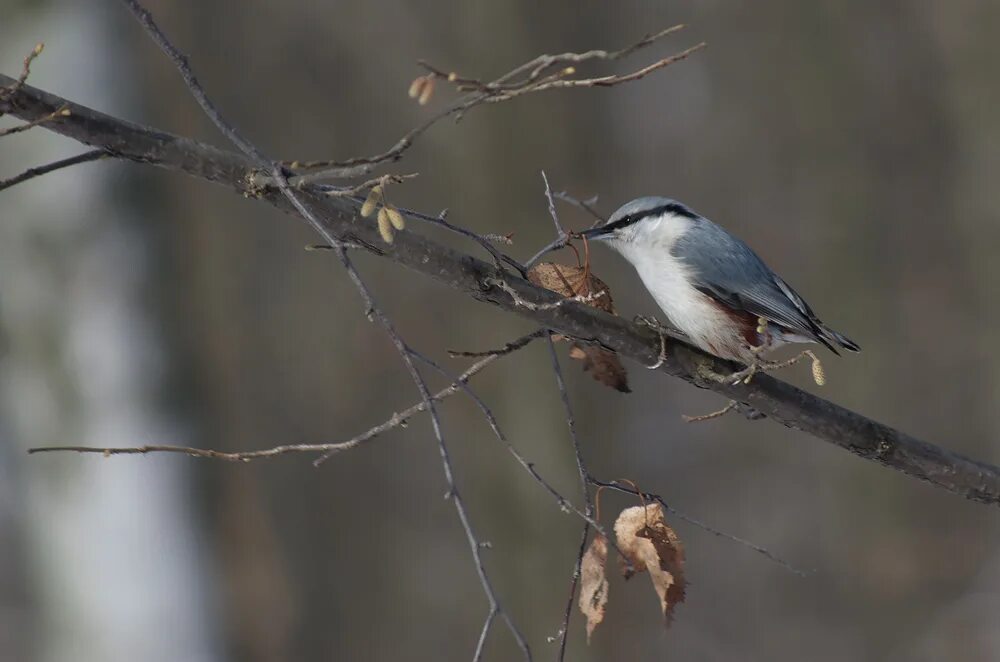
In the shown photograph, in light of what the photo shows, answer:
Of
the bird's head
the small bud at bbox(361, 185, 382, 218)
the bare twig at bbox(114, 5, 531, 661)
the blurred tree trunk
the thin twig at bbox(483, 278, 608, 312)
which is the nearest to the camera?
the bare twig at bbox(114, 5, 531, 661)

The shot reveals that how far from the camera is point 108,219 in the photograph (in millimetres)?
3152

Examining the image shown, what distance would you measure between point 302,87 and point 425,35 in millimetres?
992

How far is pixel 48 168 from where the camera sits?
1288 mm

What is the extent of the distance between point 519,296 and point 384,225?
239 millimetres

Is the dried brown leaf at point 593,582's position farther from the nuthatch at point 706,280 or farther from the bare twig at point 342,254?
the nuthatch at point 706,280

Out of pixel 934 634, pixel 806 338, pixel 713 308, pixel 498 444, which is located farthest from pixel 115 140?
pixel 934 634

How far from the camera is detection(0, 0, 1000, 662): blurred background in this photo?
315cm

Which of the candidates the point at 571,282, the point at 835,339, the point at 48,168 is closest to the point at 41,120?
the point at 48,168

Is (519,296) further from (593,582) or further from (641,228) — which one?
(641,228)

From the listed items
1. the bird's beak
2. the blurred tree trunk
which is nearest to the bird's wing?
the bird's beak

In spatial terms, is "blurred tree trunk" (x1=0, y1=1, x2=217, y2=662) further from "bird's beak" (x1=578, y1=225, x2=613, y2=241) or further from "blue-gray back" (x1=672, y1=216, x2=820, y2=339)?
"blue-gray back" (x1=672, y1=216, x2=820, y2=339)

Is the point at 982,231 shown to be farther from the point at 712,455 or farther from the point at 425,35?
the point at 425,35

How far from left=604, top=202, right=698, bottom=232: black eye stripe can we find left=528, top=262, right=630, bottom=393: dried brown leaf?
1.94 feet

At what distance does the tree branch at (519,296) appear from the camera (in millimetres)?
1352
